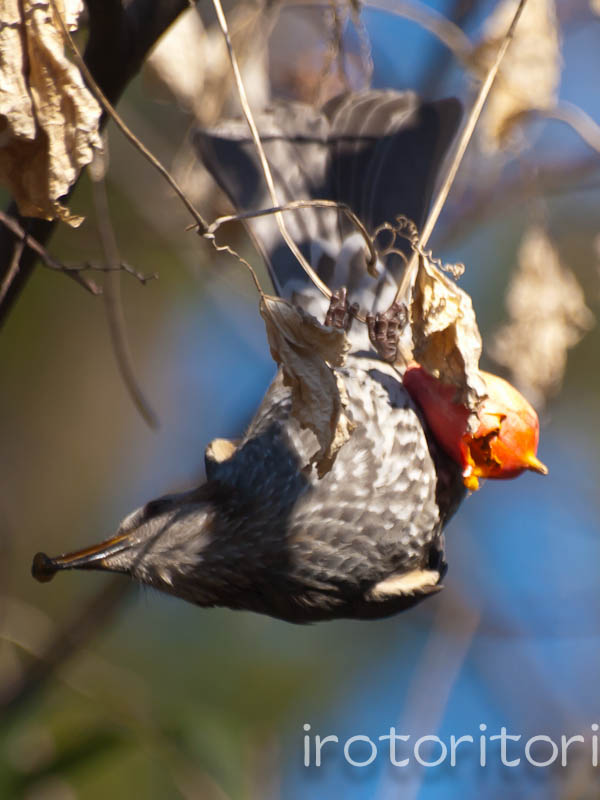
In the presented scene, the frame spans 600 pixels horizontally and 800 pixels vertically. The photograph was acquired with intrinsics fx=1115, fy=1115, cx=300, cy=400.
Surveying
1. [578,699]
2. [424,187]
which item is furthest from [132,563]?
[578,699]

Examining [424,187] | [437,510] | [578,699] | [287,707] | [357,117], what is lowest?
[287,707]

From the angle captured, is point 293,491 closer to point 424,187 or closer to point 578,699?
point 424,187

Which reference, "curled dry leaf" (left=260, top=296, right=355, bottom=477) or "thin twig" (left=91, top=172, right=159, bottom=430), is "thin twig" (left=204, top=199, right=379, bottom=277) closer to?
"curled dry leaf" (left=260, top=296, right=355, bottom=477)

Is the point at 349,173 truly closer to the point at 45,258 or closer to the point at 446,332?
the point at 446,332

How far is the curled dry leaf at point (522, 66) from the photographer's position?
264 cm

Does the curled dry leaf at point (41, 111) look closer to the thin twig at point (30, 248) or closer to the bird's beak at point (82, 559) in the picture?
the thin twig at point (30, 248)

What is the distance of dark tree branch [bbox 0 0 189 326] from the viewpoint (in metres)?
1.68

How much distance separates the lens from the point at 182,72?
2.50 metres

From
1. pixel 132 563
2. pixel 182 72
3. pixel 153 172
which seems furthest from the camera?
pixel 153 172

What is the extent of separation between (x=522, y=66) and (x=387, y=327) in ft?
3.15

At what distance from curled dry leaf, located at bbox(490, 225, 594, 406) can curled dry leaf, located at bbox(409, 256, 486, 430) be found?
0.80 meters

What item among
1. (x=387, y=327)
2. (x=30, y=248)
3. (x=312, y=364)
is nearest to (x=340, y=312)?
(x=387, y=327)

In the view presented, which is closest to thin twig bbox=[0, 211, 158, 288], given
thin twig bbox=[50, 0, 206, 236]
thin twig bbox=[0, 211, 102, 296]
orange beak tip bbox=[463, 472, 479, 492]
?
thin twig bbox=[0, 211, 102, 296]

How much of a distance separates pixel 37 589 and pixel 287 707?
1.05 m
